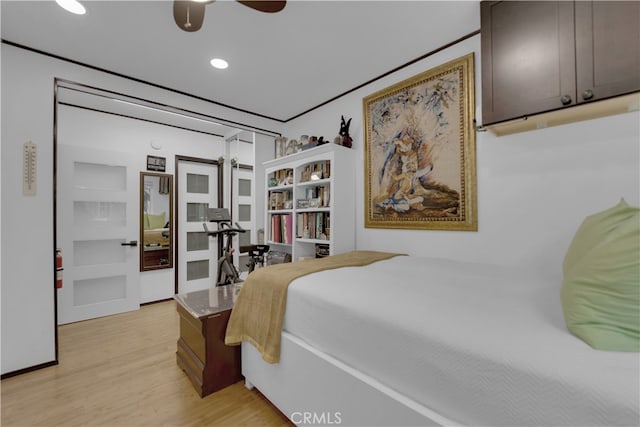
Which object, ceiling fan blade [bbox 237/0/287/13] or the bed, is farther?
ceiling fan blade [bbox 237/0/287/13]

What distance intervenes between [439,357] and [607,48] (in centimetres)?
158

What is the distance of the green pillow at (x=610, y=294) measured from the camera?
0.65 metres

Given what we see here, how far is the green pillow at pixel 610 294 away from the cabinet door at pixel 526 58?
34.8 inches

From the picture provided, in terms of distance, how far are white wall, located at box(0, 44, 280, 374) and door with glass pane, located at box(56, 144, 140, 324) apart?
98cm

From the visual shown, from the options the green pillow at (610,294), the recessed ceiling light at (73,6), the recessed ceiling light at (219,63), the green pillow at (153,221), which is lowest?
the green pillow at (610,294)

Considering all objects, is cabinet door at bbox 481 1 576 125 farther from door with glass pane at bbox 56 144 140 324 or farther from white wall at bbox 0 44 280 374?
door with glass pane at bbox 56 144 140 324

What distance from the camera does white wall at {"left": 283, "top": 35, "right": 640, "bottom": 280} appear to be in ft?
4.70

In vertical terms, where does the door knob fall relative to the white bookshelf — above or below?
above

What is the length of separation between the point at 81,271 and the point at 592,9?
4616 millimetres

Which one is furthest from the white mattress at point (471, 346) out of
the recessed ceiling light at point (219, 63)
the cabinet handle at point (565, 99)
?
the recessed ceiling light at point (219, 63)

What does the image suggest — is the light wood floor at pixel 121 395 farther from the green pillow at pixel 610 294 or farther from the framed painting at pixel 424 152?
the framed painting at pixel 424 152

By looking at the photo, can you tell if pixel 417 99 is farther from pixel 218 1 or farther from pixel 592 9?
pixel 218 1

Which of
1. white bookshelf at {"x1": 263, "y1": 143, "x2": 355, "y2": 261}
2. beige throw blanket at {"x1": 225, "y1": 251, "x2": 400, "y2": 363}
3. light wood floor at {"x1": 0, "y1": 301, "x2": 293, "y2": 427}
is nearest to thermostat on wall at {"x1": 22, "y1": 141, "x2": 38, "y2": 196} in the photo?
light wood floor at {"x1": 0, "y1": 301, "x2": 293, "y2": 427}

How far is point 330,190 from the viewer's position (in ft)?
8.52
